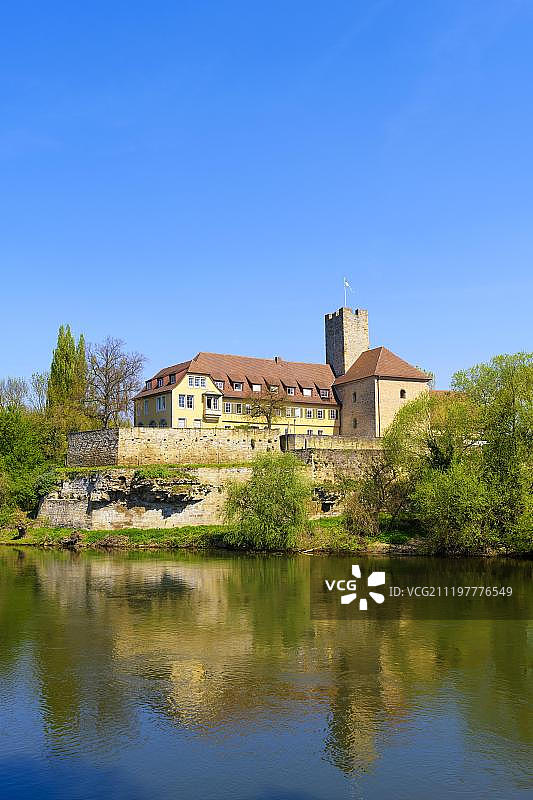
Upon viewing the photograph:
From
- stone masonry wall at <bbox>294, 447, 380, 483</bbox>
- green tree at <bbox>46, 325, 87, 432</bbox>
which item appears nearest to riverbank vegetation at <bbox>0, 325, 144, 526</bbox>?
green tree at <bbox>46, 325, 87, 432</bbox>

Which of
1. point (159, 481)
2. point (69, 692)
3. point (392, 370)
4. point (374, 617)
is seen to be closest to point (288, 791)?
point (69, 692)

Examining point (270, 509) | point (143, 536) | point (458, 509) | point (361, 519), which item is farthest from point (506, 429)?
point (143, 536)

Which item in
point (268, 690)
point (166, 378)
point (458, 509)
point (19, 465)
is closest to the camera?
point (268, 690)

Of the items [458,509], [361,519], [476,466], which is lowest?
[361,519]

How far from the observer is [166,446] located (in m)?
48.3

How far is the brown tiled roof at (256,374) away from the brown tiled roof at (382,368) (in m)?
2.12

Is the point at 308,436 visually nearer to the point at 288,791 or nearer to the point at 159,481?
the point at 159,481

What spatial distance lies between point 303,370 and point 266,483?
24374 mm

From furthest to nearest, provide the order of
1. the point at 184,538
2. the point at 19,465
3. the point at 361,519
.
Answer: the point at 19,465 < the point at 184,538 < the point at 361,519

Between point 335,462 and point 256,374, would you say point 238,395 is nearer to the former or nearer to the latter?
point 256,374

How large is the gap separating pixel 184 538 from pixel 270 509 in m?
6.55

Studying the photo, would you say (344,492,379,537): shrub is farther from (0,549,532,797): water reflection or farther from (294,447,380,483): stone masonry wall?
(0,549,532,797): water reflection

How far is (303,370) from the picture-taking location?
62.5 meters

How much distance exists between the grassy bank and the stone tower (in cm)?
2129
